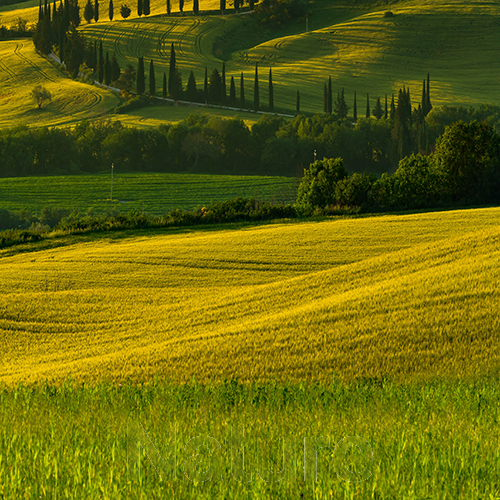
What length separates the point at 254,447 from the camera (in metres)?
5.17

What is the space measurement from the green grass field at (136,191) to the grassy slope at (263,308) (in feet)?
209

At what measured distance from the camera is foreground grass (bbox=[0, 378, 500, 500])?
4.36m

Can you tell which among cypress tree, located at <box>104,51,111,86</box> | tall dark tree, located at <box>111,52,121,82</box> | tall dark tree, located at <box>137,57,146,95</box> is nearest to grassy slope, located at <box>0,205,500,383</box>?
tall dark tree, located at <box>137,57,146,95</box>

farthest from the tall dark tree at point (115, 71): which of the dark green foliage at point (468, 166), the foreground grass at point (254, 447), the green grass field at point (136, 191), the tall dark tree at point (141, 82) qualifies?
the foreground grass at point (254, 447)

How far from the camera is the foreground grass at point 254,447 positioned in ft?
14.3

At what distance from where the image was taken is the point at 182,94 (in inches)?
7377

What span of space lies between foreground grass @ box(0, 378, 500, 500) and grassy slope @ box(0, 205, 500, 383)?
10.2 feet

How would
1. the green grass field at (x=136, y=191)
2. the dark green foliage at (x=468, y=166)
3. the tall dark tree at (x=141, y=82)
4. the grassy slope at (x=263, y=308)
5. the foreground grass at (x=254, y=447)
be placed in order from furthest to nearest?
the tall dark tree at (x=141, y=82)
the green grass field at (x=136, y=191)
the dark green foliage at (x=468, y=166)
the grassy slope at (x=263, y=308)
the foreground grass at (x=254, y=447)

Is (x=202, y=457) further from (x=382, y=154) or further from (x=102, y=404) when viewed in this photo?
(x=382, y=154)

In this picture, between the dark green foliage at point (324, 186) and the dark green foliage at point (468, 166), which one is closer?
the dark green foliage at point (468, 166)

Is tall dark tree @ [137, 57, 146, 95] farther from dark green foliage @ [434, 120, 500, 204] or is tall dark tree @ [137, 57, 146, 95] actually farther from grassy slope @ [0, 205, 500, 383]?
→ grassy slope @ [0, 205, 500, 383]

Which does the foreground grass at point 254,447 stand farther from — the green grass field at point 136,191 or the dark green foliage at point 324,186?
the green grass field at point 136,191

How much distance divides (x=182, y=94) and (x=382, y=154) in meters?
70.2

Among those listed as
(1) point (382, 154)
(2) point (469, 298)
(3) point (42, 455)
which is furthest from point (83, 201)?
(3) point (42, 455)
